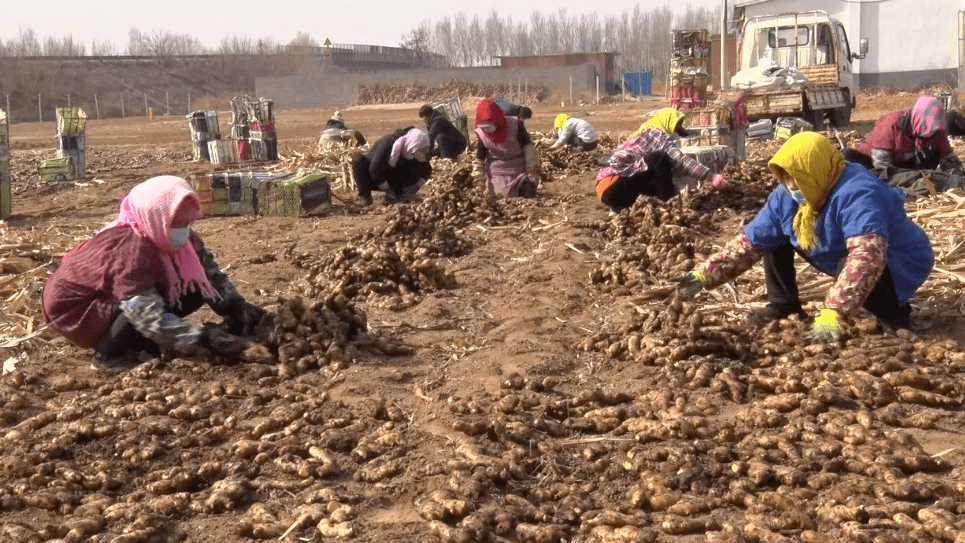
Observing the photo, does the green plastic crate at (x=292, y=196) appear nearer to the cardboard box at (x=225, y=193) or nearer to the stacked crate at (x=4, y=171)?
the cardboard box at (x=225, y=193)

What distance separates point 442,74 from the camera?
42969mm

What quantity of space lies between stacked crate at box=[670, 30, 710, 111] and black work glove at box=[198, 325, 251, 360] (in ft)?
35.1

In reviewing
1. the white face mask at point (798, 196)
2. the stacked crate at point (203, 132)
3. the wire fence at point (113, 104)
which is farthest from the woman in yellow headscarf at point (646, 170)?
the wire fence at point (113, 104)

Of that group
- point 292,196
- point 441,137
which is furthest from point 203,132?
point 292,196

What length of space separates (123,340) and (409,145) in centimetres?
538

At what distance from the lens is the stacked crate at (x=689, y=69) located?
14805 millimetres

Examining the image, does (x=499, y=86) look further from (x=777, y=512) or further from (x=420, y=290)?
(x=777, y=512)

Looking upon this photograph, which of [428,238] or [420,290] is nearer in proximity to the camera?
[420,290]

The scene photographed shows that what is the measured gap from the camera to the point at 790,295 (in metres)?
5.00

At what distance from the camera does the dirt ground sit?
10.6 feet

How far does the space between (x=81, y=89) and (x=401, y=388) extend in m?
48.2

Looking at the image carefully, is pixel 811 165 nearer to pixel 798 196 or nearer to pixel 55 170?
pixel 798 196

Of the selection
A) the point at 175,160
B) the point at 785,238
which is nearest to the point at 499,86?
the point at 175,160

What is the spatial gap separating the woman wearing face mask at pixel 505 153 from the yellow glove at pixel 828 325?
5298mm
